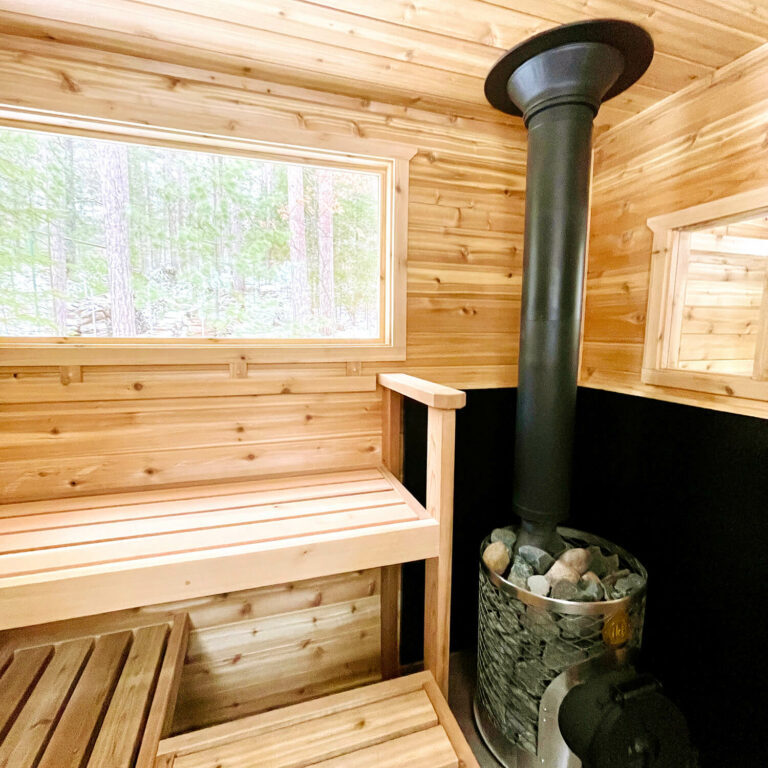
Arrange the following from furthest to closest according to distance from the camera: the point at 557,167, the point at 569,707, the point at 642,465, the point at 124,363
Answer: the point at 642,465 → the point at 124,363 → the point at 557,167 → the point at 569,707

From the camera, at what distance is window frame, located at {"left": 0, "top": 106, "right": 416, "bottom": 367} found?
1322mm

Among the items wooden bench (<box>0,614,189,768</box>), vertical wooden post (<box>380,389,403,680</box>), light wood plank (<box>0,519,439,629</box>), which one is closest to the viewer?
light wood plank (<box>0,519,439,629</box>)

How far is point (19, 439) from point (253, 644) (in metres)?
1.11

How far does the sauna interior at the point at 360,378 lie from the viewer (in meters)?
1.13

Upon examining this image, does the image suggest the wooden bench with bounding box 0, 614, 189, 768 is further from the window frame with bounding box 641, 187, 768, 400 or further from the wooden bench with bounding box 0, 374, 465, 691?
the window frame with bounding box 641, 187, 768, 400

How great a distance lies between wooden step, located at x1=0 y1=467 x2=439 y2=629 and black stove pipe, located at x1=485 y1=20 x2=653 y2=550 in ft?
1.50

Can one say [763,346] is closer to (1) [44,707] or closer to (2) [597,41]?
(2) [597,41]

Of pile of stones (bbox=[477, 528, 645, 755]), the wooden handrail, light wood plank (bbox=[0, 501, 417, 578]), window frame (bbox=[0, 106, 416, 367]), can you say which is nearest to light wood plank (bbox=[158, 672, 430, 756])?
pile of stones (bbox=[477, 528, 645, 755])

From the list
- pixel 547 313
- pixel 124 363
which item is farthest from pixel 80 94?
pixel 547 313

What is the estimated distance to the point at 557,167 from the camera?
4.10 feet

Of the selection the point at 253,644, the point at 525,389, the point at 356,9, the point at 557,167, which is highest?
the point at 356,9

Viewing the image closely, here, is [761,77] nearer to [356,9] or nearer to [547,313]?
[547,313]

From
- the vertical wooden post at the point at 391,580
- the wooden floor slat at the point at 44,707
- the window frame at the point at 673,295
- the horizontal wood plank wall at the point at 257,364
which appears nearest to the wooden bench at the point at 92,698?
the wooden floor slat at the point at 44,707

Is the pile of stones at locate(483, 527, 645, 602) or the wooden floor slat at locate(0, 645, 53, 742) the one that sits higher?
the pile of stones at locate(483, 527, 645, 602)
